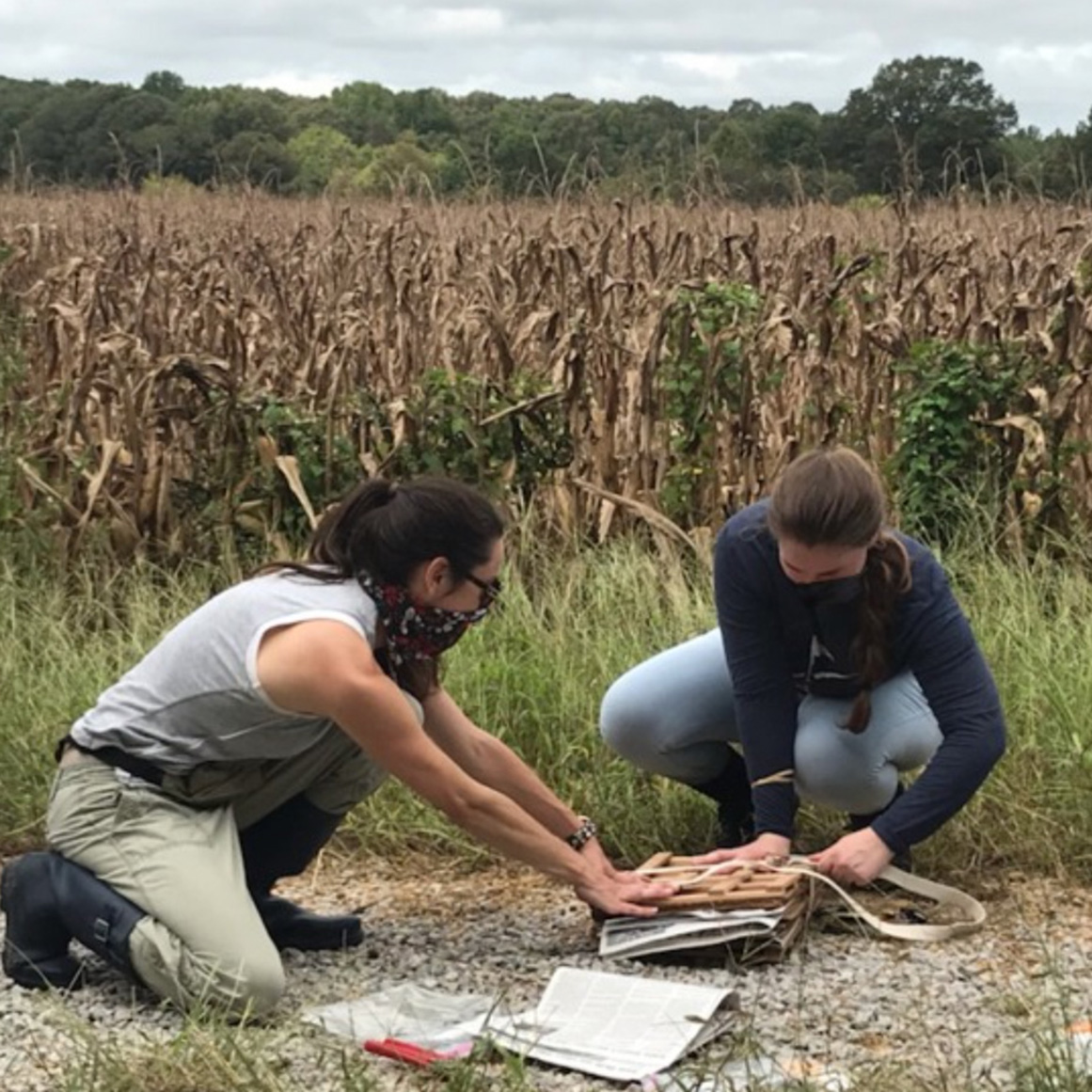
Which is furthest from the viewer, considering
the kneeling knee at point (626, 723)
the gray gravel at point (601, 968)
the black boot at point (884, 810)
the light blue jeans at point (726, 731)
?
the kneeling knee at point (626, 723)

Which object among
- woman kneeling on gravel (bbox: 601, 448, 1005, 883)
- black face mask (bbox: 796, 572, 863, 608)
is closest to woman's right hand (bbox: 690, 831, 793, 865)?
woman kneeling on gravel (bbox: 601, 448, 1005, 883)

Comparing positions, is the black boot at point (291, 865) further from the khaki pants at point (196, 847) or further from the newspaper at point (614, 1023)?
the newspaper at point (614, 1023)

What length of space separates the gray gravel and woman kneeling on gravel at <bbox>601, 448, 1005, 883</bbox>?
273 mm

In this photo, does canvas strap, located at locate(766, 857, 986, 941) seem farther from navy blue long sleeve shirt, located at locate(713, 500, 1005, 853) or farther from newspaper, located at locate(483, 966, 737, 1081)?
newspaper, located at locate(483, 966, 737, 1081)

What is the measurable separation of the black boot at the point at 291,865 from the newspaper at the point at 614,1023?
1.93 ft

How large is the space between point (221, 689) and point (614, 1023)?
1.01 m

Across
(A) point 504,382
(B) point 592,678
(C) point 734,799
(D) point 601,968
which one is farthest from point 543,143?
(D) point 601,968

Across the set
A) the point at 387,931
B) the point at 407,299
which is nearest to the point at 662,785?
the point at 387,931

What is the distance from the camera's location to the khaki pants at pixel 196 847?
12.2ft

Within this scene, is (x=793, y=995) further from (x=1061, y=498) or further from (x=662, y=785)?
(x=1061, y=498)

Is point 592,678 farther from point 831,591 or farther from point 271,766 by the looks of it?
point 271,766

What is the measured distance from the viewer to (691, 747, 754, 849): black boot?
4.67m

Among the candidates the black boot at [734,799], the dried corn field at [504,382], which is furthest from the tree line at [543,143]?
the black boot at [734,799]

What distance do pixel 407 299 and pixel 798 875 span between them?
4734 millimetres
